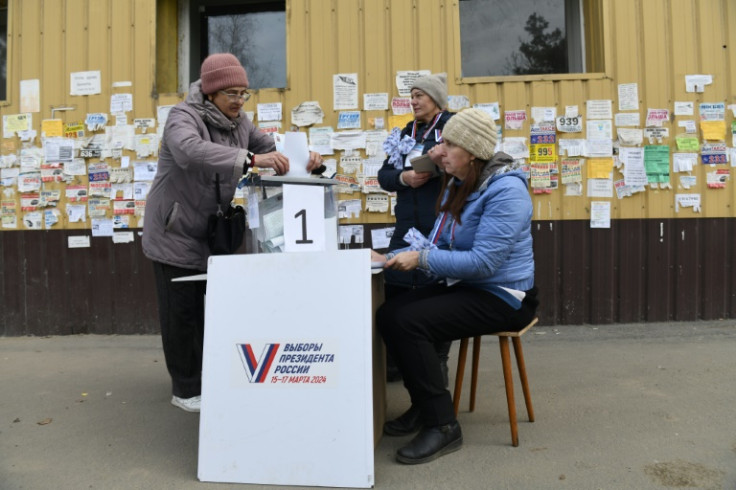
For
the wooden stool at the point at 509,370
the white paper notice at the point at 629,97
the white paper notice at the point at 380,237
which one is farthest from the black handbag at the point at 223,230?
the white paper notice at the point at 629,97

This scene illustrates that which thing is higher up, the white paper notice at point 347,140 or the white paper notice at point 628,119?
the white paper notice at point 628,119

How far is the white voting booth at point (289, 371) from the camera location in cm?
246

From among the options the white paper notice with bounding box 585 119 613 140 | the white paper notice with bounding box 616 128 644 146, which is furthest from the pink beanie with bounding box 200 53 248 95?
the white paper notice with bounding box 616 128 644 146

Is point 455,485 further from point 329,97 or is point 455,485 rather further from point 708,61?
point 708,61

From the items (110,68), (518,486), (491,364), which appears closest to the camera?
(518,486)

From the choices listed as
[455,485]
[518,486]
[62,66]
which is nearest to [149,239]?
[455,485]

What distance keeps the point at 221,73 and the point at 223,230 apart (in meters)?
0.82

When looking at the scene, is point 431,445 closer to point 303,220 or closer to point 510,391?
point 510,391

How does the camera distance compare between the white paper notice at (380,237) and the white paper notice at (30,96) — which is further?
the white paper notice at (30,96)

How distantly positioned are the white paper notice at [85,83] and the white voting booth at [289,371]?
395 cm

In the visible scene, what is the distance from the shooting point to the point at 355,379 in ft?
8.11

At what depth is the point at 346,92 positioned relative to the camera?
5.42m

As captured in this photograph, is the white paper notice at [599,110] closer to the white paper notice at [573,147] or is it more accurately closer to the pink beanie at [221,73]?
the white paper notice at [573,147]

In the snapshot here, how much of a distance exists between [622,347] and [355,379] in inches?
123
